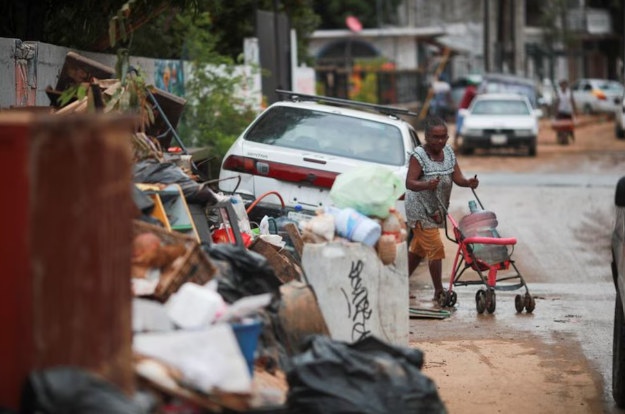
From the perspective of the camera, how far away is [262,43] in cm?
→ 2280

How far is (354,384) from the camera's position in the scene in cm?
516

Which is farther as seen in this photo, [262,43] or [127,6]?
[262,43]

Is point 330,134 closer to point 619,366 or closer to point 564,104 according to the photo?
point 619,366

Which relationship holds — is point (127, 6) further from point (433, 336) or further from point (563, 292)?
point (563, 292)

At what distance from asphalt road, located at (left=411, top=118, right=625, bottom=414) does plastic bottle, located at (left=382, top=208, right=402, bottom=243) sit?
1.20 meters

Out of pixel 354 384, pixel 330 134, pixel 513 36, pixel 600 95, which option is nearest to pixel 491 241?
pixel 330 134

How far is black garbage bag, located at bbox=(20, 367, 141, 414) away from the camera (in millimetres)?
4023

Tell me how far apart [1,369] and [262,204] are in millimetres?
7018

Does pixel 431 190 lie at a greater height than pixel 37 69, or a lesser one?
lesser

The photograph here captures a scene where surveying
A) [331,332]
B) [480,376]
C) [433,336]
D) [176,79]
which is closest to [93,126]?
[331,332]

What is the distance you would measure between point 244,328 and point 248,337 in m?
0.05

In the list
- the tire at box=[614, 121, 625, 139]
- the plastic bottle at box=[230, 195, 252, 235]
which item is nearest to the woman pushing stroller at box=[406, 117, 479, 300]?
the plastic bottle at box=[230, 195, 252, 235]

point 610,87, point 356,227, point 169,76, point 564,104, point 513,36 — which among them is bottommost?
point 610,87

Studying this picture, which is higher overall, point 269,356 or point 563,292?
point 269,356
